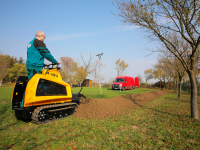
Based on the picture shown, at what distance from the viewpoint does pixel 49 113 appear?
15.1 feet

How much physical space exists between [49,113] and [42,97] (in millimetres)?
810

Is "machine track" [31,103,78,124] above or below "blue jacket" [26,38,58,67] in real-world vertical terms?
below

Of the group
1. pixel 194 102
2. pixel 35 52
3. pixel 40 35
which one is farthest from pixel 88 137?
pixel 194 102

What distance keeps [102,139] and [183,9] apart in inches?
257

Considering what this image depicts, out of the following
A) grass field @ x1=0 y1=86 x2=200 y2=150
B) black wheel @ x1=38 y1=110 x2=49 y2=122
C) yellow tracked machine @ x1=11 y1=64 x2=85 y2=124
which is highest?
yellow tracked machine @ x1=11 y1=64 x2=85 y2=124

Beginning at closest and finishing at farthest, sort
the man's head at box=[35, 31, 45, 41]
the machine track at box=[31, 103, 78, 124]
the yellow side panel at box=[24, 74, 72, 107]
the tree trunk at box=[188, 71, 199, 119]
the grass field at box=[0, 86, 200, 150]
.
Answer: the grass field at box=[0, 86, 200, 150], the yellow side panel at box=[24, 74, 72, 107], the machine track at box=[31, 103, 78, 124], the man's head at box=[35, 31, 45, 41], the tree trunk at box=[188, 71, 199, 119]

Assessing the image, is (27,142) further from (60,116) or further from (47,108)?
(60,116)

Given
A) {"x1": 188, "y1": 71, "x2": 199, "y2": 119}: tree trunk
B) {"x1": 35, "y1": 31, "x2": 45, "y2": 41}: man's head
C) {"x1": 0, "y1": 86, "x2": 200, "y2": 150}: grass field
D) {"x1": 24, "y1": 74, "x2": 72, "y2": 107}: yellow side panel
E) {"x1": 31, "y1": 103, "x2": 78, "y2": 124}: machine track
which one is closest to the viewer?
{"x1": 0, "y1": 86, "x2": 200, "y2": 150}: grass field

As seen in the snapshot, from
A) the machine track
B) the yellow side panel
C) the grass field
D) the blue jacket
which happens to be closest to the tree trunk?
the grass field

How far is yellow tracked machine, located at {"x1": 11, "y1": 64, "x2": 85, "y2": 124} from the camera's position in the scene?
3877mm

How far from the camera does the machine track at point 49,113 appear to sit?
13.0 feet

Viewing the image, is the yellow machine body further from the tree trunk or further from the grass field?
the tree trunk

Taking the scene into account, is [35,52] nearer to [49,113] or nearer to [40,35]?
[40,35]

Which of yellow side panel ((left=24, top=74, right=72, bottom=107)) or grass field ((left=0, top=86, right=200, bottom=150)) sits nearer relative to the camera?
grass field ((left=0, top=86, right=200, bottom=150))
